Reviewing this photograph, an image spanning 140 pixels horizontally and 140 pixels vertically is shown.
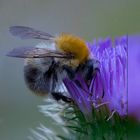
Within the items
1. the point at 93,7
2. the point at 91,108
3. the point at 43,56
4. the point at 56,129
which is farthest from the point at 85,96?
the point at 93,7

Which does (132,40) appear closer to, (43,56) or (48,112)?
(43,56)

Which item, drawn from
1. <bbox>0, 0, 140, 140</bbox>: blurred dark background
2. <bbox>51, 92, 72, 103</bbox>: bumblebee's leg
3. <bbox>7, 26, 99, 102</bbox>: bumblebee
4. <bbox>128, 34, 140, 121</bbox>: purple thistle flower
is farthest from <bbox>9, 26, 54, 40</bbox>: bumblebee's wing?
<bbox>0, 0, 140, 140</bbox>: blurred dark background

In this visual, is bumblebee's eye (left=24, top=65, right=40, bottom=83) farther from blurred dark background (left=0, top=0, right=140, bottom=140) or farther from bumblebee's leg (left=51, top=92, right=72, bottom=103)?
blurred dark background (left=0, top=0, right=140, bottom=140)

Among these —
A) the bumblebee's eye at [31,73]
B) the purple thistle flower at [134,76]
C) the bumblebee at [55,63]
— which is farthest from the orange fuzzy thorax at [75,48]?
the purple thistle flower at [134,76]

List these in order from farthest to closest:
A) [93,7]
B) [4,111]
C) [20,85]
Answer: [93,7] → [20,85] → [4,111]

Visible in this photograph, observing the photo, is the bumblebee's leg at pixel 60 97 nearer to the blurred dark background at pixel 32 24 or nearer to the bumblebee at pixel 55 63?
the bumblebee at pixel 55 63

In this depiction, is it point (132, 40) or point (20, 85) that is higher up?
point (132, 40)

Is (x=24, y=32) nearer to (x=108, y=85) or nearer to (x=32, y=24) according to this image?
(x=108, y=85)
